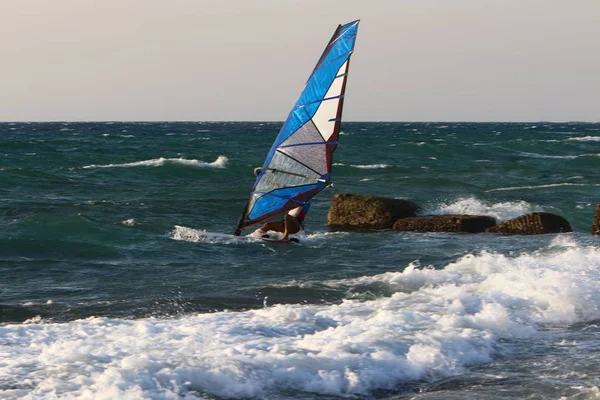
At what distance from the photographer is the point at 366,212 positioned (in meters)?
18.2

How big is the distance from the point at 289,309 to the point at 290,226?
247 inches

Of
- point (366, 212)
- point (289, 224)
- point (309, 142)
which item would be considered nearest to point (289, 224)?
point (289, 224)

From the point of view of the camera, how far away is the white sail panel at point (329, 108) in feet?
49.6

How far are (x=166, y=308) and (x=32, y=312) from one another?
5.01 ft

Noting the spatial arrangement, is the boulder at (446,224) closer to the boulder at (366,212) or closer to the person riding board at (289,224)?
the boulder at (366,212)

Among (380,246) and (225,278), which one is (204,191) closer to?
(380,246)

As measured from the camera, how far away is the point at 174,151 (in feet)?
172

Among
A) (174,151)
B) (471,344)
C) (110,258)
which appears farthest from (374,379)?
(174,151)

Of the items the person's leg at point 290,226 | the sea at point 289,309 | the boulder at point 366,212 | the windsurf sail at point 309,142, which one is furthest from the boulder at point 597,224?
the person's leg at point 290,226

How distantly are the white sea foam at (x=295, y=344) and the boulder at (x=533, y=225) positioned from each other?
552cm

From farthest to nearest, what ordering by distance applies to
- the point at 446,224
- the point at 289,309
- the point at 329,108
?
1. the point at 446,224
2. the point at 329,108
3. the point at 289,309

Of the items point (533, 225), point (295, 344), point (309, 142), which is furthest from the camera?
point (533, 225)

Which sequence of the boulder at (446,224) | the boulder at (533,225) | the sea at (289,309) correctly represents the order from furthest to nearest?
the boulder at (446,224) < the boulder at (533,225) < the sea at (289,309)

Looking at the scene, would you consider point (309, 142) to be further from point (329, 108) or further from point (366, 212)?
point (366, 212)
